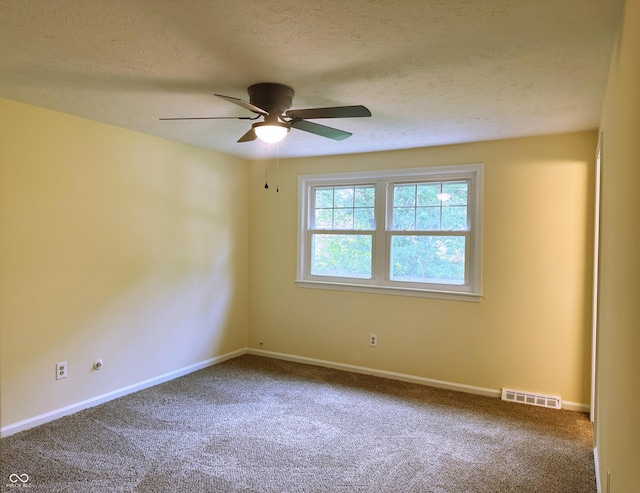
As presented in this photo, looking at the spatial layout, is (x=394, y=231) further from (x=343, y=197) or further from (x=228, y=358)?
(x=228, y=358)

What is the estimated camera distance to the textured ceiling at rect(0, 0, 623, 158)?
5.60 ft

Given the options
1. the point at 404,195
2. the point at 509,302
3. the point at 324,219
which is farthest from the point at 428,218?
the point at 324,219

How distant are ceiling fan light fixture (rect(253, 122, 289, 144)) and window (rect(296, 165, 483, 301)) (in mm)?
1991

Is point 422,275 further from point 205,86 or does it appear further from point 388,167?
point 205,86

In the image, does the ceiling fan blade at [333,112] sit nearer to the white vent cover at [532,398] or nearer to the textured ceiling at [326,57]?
the textured ceiling at [326,57]

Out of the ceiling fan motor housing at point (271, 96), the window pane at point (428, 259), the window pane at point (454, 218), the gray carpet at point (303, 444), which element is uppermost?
the ceiling fan motor housing at point (271, 96)

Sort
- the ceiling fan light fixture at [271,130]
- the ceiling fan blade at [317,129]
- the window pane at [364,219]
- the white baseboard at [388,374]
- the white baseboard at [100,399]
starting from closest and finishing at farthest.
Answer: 1. the ceiling fan light fixture at [271,130]
2. the ceiling fan blade at [317,129]
3. the white baseboard at [100,399]
4. the white baseboard at [388,374]
5. the window pane at [364,219]

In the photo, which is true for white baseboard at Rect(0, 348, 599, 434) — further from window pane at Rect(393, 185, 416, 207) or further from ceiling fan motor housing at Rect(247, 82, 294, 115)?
ceiling fan motor housing at Rect(247, 82, 294, 115)

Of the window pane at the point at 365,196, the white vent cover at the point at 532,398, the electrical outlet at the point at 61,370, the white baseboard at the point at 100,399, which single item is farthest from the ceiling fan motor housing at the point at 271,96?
the white vent cover at the point at 532,398

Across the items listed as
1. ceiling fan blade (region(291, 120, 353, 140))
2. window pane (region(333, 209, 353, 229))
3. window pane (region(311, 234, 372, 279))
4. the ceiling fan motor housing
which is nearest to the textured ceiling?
the ceiling fan motor housing

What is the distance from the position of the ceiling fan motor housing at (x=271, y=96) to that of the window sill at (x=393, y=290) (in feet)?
7.48

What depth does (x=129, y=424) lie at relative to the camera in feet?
10.1

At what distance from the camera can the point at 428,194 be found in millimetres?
4191

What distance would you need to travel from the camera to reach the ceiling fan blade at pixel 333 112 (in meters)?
2.34
